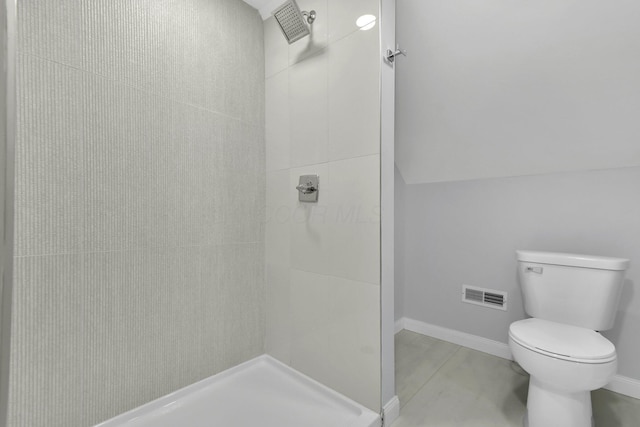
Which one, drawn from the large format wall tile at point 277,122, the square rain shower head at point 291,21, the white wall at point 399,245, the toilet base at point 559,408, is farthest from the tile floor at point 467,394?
the square rain shower head at point 291,21

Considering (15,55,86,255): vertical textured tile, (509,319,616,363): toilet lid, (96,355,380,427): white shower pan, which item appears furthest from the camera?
(96,355,380,427): white shower pan

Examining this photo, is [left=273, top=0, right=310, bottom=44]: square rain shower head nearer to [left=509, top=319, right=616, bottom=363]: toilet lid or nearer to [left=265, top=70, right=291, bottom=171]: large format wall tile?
[left=265, top=70, right=291, bottom=171]: large format wall tile

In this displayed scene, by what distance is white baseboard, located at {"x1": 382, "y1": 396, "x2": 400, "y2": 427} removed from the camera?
1307 mm

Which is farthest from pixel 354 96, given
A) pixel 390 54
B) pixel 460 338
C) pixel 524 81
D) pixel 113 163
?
pixel 460 338

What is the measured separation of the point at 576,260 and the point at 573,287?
0.14 metres

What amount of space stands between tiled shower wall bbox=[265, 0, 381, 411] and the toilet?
65 centimetres

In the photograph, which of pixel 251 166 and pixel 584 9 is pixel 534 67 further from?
pixel 251 166

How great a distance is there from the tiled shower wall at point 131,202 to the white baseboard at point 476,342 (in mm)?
1286

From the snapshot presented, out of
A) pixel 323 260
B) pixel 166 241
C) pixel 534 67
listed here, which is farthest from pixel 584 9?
pixel 166 241

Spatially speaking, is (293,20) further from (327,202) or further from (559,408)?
(559,408)

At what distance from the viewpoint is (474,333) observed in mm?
2055

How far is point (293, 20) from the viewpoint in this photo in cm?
143

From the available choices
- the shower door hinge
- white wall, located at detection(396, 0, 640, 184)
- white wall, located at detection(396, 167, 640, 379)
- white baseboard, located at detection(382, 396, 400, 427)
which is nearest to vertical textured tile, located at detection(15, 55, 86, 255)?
the shower door hinge

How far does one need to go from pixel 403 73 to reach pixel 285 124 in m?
0.78
